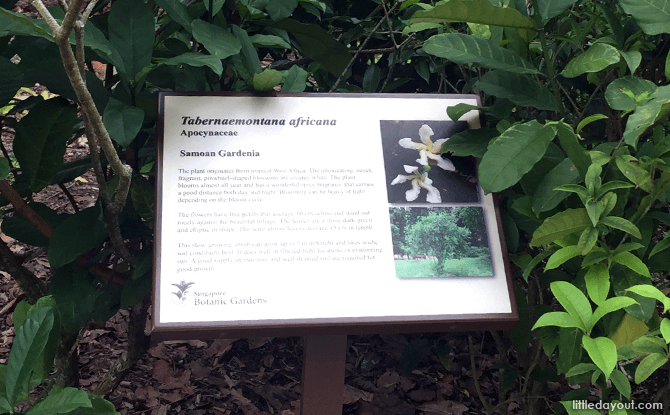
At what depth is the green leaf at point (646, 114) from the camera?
845mm

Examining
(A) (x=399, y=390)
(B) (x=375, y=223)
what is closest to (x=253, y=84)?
(B) (x=375, y=223)

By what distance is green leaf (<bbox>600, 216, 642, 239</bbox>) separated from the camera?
2.85ft

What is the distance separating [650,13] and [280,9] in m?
0.75

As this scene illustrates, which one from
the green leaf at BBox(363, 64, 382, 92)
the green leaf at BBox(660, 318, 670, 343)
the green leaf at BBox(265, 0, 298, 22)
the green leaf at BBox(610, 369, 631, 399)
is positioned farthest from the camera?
the green leaf at BBox(363, 64, 382, 92)

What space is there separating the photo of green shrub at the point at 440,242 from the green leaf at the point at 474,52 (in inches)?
11.7

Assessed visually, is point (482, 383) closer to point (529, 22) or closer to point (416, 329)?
point (416, 329)

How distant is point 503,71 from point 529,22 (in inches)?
4.6

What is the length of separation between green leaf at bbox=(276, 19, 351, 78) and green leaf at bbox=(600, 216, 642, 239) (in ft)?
2.52

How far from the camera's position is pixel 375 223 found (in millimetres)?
1129

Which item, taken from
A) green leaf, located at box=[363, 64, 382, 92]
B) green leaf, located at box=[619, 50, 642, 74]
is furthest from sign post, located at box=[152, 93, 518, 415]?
green leaf, located at box=[363, 64, 382, 92]

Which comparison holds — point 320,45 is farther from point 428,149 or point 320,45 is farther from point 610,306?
point 610,306

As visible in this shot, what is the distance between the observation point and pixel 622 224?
0.87 metres

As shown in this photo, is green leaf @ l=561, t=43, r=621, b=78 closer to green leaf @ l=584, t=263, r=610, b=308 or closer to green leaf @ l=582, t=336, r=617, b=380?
green leaf @ l=584, t=263, r=610, b=308

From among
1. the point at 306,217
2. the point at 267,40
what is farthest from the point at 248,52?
the point at 306,217
